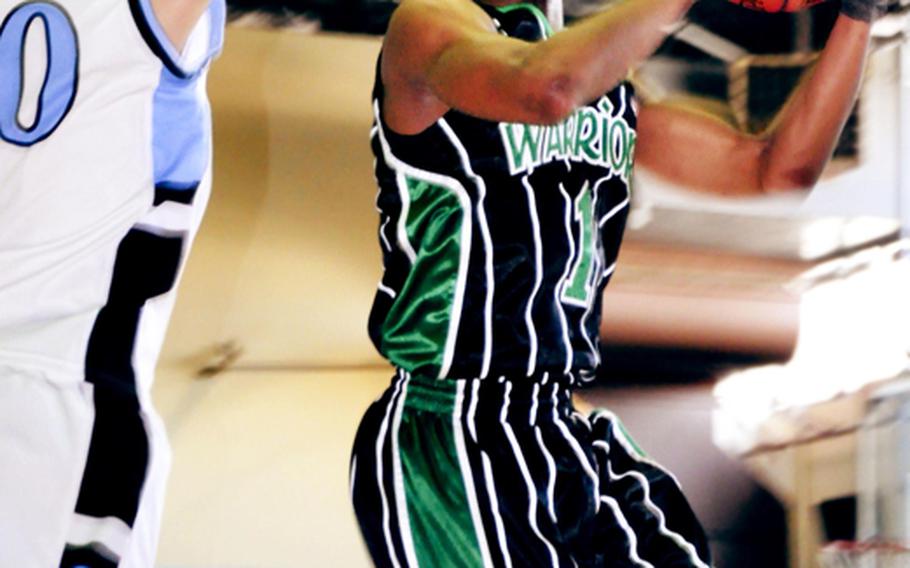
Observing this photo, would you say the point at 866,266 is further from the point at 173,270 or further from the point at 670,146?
the point at 173,270

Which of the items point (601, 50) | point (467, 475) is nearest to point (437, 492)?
point (467, 475)

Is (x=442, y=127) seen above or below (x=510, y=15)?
below

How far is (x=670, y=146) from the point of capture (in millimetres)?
1928

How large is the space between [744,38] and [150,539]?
1.48 m

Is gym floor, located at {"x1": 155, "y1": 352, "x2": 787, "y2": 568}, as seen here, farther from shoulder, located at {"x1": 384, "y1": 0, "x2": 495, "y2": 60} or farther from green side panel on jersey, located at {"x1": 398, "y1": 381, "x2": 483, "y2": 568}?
shoulder, located at {"x1": 384, "y1": 0, "x2": 495, "y2": 60}

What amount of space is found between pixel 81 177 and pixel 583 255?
2.05 ft

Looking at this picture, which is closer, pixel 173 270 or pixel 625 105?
pixel 173 270

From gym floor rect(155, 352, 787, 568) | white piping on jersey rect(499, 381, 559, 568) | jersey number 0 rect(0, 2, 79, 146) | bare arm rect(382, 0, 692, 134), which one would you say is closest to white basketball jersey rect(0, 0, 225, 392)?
jersey number 0 rect(0, 2, 79, 146)

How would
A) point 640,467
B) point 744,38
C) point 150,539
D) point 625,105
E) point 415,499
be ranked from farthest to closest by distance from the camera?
point 744,38
point 625,105
point 640,467
point 415,499
point 150,539

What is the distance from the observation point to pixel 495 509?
61.8 inches

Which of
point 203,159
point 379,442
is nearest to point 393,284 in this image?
point 379,442

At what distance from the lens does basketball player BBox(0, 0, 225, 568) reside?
1.32 metres

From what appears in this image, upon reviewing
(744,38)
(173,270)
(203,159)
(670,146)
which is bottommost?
(173,270)

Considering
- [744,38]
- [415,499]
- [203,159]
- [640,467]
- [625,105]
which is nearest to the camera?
[203,159]
